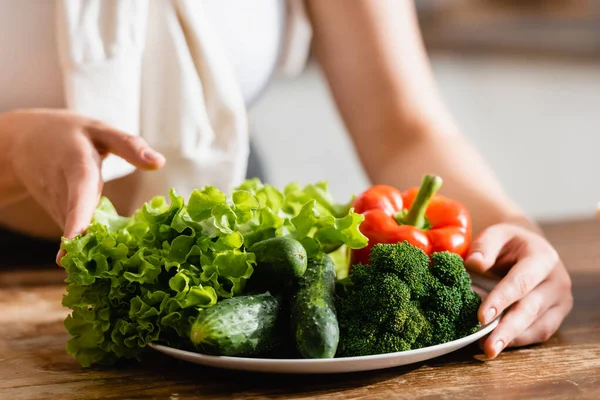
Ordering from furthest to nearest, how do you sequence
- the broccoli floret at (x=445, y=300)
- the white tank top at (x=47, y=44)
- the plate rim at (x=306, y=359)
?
the white tank top at (x=47, y=44) < the broccoli floret at (x=445, y=300) < the plate rim at (x=306, y=359)

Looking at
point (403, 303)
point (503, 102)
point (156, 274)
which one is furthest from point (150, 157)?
point (503, 102)

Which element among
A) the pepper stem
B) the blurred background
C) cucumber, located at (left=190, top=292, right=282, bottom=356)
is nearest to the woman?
the pepper stem

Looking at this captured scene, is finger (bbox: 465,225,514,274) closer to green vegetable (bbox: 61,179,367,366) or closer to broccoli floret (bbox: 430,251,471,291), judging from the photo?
broccoli floret (bbox: 430,251,471,291)

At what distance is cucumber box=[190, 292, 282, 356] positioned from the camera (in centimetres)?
82

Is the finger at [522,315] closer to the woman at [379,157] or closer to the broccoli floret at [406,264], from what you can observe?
the woman at [379,157]

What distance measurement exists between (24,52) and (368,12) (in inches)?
26.2

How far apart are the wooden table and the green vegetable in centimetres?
4

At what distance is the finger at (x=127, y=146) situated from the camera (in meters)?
0.95

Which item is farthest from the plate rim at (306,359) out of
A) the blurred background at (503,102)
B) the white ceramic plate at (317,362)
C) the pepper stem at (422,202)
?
the blurred background at (503,102)

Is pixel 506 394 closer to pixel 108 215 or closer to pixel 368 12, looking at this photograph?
pixel 108 215

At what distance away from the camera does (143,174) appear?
151 cm

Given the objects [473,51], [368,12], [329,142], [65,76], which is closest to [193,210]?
[65,76]

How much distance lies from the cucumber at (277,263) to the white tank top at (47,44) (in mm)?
673

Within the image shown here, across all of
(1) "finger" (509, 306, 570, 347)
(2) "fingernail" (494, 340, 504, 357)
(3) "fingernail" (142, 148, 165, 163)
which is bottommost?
(1) "finger" (509, 306, 570, 347)
